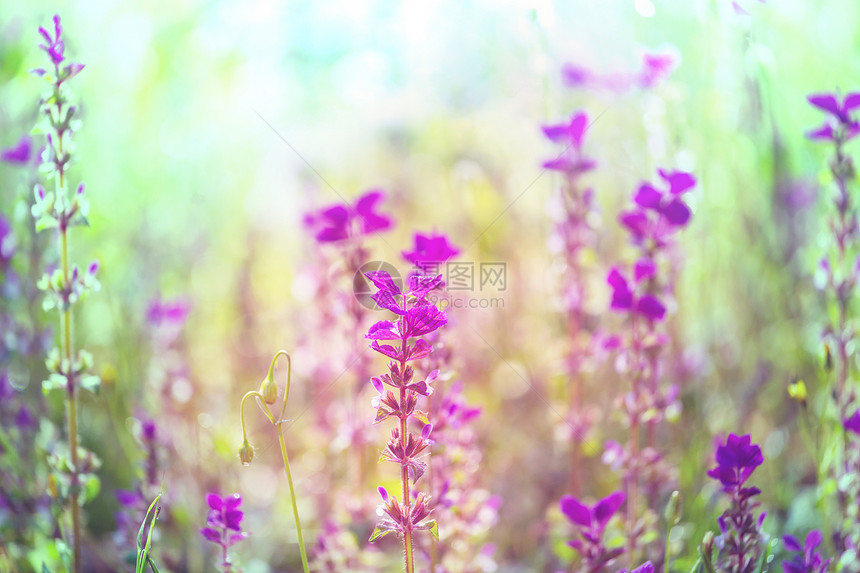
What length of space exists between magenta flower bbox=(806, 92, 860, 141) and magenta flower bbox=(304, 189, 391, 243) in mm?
850

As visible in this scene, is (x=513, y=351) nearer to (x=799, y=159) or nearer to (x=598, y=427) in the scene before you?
(x=598, y=427)

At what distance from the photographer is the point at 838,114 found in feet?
4.03

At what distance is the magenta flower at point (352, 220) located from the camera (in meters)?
1.33

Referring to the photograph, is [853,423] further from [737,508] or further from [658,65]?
[658,65]

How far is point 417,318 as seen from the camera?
0.94 meters

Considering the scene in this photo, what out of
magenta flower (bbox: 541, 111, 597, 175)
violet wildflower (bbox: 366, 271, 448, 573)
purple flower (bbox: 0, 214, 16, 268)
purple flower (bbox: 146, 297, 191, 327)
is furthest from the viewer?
purple flower (bbox: 146, 297, 191, 327)

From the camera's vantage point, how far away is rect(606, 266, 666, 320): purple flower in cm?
123

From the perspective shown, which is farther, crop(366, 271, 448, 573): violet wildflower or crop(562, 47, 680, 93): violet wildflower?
crop(562, 47, 680, 93): violet wildflower

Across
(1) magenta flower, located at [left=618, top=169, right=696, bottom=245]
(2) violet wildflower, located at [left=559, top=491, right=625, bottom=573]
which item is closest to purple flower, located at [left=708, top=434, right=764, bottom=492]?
(2) violet wildflower, located at [left=559, top=491, right=625, bottom=573]

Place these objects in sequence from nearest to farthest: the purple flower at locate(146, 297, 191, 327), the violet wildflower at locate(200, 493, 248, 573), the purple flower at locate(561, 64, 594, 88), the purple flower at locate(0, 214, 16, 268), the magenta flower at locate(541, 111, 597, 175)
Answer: the violet wildflower at locate(200, 493, 248, 573), the magenta flower at locate(541, 111, 597, 175), the purple flower at locate(0, 214, 16, 268), the purple flower at locate(561, 64, 594, 88), the purple flower at locate(146, 297, 191, 327)

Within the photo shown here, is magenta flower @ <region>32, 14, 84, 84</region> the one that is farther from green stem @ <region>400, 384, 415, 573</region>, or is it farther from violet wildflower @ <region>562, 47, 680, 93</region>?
violet wildflower @ <region>562, 47, 680, 93</region>

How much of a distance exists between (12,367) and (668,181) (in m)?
1.73

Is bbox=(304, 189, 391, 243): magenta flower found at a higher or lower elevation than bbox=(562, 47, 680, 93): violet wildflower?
lower

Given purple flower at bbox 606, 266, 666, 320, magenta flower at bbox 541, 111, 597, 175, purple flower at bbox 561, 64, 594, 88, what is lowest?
purple flower at bbox 606, 266, 666, 320
